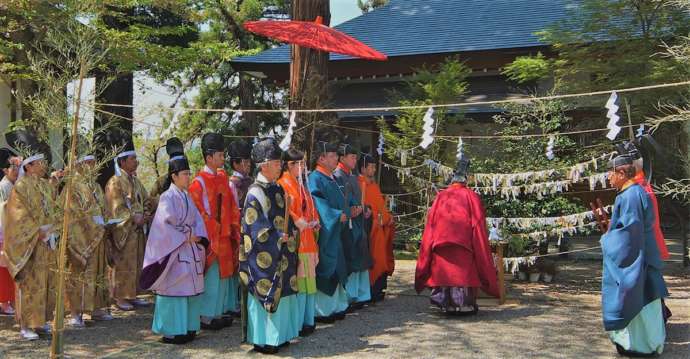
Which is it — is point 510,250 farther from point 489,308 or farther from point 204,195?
point 204,195

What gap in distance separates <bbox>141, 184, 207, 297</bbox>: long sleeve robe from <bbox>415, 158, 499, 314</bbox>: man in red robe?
2636 mm

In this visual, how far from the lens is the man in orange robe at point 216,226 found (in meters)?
6.25

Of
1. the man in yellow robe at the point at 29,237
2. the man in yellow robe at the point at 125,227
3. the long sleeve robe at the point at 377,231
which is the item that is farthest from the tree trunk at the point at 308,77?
the man in yellow robe at the point at 29,237

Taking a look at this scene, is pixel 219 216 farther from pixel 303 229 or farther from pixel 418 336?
pixel 418 336

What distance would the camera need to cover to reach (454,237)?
22.6ft

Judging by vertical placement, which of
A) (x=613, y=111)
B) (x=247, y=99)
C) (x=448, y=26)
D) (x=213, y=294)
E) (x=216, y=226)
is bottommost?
(x=213, y=294)

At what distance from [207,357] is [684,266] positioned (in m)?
8.93

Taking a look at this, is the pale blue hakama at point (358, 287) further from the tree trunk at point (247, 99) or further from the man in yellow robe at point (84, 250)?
the tree trunk at point (247, 99)

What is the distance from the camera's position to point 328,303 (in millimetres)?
6820

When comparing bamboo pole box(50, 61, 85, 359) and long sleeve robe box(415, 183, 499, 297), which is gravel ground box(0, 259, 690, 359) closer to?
long sleeve robe box(415, 183, 499, 297)

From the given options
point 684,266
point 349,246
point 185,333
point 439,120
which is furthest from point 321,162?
point 684,266

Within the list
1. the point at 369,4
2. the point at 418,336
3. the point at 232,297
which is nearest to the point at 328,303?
the point at 232,297

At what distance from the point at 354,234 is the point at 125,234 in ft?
8.62

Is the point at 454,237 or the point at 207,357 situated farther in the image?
the point at 454,237
